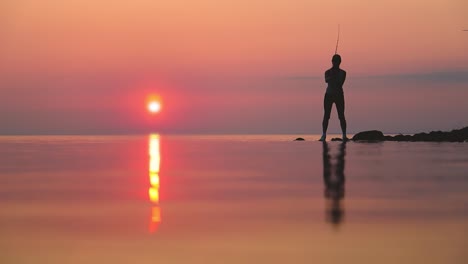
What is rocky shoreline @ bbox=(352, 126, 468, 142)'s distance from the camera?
42.2 m

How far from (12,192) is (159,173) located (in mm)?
5380

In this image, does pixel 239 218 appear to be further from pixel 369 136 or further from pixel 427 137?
pixel 369 136

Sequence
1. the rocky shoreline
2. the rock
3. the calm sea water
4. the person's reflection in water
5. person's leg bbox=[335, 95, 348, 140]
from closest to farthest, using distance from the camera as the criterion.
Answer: the calm sea water, the person's reflection in water, person's leg bbox=[335, 95, 348, 140], the rocky shoreline, the rock

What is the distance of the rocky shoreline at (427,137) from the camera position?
42219 mm

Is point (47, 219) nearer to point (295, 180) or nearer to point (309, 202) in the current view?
point (309, 202)

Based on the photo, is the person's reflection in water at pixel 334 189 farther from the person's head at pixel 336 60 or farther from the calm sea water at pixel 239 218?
the person's head at pixel 336 60

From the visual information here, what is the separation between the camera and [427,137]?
1766 inches

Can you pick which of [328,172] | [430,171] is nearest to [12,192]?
[328,172]

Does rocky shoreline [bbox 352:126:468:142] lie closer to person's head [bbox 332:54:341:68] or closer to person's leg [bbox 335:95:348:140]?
person's leg [bbox 335:95:348:140]

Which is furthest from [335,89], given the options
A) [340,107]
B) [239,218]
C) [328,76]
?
Result: [239,218]

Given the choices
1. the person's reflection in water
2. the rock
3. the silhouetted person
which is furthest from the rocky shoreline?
the person's reflection in water

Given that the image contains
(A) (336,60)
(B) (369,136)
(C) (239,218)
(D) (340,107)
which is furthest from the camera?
(B) (369,136)

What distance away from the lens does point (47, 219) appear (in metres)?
9.22

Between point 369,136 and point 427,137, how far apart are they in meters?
3.55
